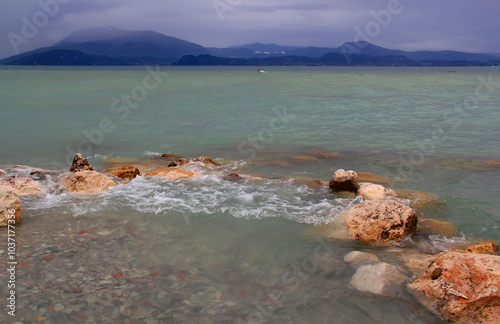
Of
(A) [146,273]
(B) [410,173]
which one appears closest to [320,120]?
(B) [410,173]

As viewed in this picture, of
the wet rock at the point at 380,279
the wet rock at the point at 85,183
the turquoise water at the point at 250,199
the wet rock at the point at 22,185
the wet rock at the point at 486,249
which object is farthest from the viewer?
the wet rock at the point at 85,183

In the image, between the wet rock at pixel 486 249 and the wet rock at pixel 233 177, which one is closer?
the wet rock at pixel 486 249

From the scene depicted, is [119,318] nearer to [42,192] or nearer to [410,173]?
[42,192]

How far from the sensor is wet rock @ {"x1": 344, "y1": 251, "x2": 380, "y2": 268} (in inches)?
242

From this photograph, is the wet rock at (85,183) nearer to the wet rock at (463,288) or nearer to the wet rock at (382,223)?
the wet rock at (382,223)

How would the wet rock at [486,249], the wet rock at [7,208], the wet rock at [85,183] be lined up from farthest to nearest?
1. the wet rock at [85,183]
2. the wet rock at [7,208]
3. the wet rock at [486,249]

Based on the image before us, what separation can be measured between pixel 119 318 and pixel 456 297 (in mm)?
4397

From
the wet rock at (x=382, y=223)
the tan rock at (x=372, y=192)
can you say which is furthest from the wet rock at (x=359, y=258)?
the tan rock at (x=372, y=192)

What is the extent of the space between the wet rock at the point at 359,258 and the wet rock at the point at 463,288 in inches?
34.4

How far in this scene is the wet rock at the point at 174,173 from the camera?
11008 mm

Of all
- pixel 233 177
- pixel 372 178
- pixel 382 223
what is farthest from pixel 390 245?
pixel 233 177

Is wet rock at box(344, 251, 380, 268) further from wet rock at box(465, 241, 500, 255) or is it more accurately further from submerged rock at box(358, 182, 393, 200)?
submerged rock at box(358, 182, 393, 200)

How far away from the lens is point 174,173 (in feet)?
36.5

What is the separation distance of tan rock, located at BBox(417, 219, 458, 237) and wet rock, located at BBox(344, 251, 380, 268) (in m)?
1.87
